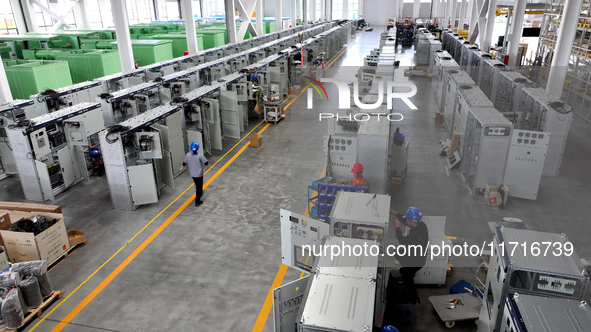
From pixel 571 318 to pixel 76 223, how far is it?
349 inches

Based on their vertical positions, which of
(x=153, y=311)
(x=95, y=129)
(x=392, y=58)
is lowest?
(x=153, y=311)

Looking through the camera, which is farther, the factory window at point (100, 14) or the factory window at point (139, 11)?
the factory window at point (139, 11)

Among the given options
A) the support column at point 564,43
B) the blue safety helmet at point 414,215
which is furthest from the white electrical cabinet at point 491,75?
the blue safety helmet at point 414,215

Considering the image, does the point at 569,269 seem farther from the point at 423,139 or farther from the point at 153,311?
the point at 423,139

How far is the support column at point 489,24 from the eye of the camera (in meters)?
22.4

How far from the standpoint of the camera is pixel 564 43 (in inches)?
508

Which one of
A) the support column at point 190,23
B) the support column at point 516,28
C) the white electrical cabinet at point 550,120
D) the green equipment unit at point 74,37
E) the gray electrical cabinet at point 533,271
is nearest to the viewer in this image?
the gray electrical cabinet at point 533,271

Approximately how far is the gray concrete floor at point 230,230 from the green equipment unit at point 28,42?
49.8 feet

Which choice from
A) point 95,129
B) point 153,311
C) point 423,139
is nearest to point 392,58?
point 423,139

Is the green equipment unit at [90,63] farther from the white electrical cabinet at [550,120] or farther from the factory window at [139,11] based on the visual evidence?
the factory window at [139,11]

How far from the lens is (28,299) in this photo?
5848mm

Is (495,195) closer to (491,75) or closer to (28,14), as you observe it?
(491,75)

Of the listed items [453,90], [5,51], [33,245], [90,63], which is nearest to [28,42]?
[5,51]

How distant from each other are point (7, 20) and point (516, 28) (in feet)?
105
